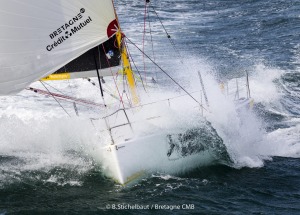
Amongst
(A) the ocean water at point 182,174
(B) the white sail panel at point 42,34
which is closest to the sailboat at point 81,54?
(B) the white sail panel at point 42,34

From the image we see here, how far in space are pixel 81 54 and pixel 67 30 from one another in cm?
60

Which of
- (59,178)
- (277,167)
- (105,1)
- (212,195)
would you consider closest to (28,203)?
(59,178)

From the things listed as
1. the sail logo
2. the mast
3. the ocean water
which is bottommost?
the ocean water

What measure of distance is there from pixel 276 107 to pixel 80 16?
28.5ft

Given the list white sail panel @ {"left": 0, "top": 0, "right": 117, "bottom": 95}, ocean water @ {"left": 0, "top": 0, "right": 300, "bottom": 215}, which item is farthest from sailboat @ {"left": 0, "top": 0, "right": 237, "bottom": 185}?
ocean water @ {"left": 0, "top": 0, "right": 300, "bottom": 215}

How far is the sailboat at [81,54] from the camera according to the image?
10633 mm

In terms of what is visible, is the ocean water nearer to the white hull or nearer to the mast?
the white hull

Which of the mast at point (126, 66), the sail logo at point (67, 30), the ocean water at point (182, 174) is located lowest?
the ocean water at point (182, 174)

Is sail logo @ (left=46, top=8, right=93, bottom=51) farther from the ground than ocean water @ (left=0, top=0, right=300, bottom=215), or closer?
farther from the ground

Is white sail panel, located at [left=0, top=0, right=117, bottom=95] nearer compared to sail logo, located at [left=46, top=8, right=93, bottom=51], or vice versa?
white sail panel, located at [left=0, top=0, right=117, bottom=95]

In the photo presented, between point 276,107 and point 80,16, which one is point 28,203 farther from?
point 276,107

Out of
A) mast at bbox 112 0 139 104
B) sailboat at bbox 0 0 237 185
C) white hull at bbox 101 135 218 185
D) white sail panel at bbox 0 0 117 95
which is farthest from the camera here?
mast at bbox 112 0 139 104

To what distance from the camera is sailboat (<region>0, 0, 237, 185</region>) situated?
1063 centimetres

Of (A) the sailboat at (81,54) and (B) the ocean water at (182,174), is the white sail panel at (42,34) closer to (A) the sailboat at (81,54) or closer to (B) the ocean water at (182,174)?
(A) the sailboat at (81,54)
